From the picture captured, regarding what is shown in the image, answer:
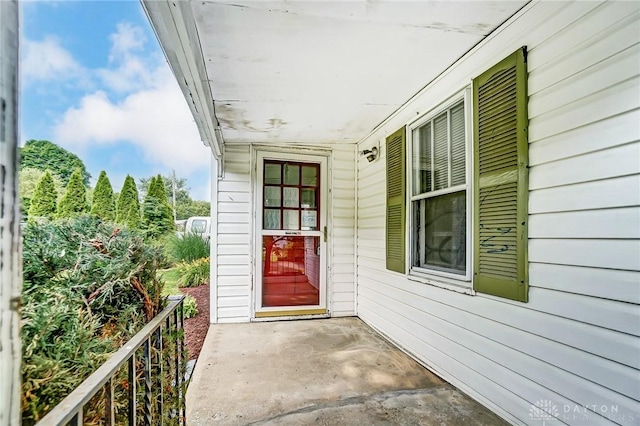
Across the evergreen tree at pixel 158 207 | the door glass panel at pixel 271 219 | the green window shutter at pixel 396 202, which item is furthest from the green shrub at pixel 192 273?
the green window shutter at pixel 396 202

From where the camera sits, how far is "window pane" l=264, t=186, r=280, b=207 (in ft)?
14.4

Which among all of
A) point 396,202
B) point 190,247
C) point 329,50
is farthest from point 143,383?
point 190,247

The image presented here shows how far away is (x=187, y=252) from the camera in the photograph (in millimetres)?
6566

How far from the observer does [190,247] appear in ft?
21.6

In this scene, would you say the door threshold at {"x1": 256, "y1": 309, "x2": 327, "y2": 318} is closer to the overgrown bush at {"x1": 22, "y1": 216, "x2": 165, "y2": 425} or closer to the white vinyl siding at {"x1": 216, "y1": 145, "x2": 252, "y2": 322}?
the white vinyl siding at {"x1": 216, "y1": 145, "x2": 252, "y2": 322}

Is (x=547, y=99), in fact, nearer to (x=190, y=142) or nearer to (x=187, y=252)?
(x=187, y=252)

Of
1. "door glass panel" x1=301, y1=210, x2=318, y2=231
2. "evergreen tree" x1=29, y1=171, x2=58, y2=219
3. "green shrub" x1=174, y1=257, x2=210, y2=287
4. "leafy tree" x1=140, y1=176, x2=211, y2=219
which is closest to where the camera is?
"evergreen tree" x1=29, y1=171, x2=58, y2=219

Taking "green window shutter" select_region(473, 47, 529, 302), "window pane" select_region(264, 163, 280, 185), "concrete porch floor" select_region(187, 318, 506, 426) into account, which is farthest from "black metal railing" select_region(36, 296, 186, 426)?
"window pane" select_region(264, 163, 280, 185)

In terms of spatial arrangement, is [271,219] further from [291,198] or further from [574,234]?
[574,234]

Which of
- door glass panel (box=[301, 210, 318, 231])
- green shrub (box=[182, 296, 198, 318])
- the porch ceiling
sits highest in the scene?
the porch ceiling

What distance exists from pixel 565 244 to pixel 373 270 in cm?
250

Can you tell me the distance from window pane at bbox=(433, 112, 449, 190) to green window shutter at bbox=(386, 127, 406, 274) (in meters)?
0.45

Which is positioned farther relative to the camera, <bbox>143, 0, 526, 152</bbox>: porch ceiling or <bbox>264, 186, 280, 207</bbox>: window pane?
<bbox>264, 186, 280, 207</bbox>: window pane

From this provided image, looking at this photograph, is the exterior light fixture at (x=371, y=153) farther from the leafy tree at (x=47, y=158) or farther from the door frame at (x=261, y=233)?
the leafy tree at (x=47, y=158)
